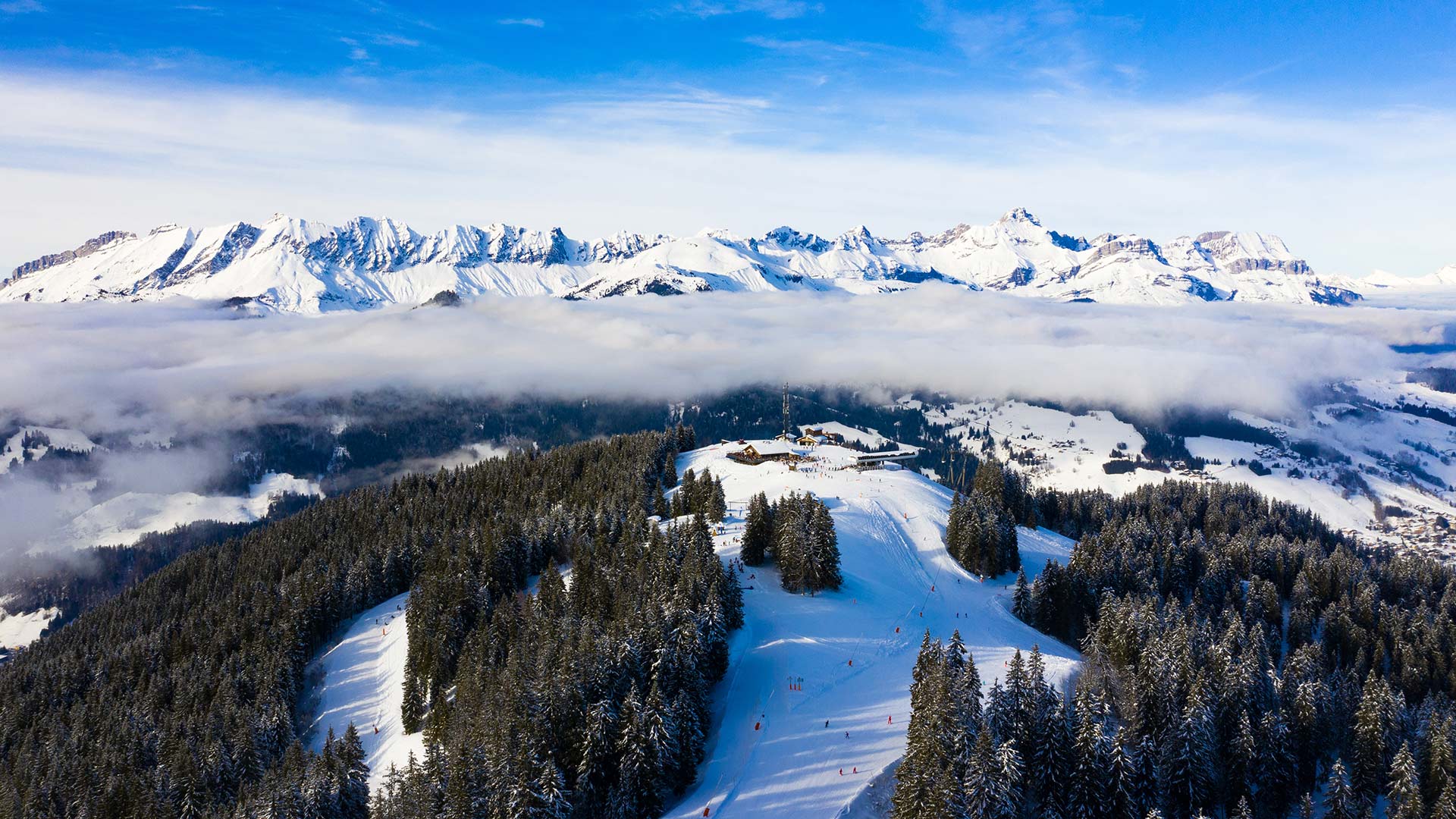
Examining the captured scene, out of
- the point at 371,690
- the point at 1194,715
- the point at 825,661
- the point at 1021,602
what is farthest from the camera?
the point at 1021,602

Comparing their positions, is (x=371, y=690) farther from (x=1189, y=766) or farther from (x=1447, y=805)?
(x=1447, y=805)

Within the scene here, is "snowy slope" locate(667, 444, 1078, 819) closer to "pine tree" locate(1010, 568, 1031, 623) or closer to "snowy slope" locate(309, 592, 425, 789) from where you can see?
"pine tree" locate(1010, 568, 1031, 623)

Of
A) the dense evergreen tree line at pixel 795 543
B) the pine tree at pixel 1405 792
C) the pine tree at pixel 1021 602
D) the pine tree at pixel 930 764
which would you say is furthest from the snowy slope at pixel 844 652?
the pine tree at pixel 1405 792

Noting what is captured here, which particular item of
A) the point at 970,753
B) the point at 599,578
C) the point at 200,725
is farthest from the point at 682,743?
the point at 200,725

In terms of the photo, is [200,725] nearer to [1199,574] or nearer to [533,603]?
[533,603]

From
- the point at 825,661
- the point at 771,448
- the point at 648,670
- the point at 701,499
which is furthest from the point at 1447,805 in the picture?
Answer: the point at 771,448

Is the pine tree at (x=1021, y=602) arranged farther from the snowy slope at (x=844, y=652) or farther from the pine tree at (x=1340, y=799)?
the pine tree at (x=1340, y=799)
